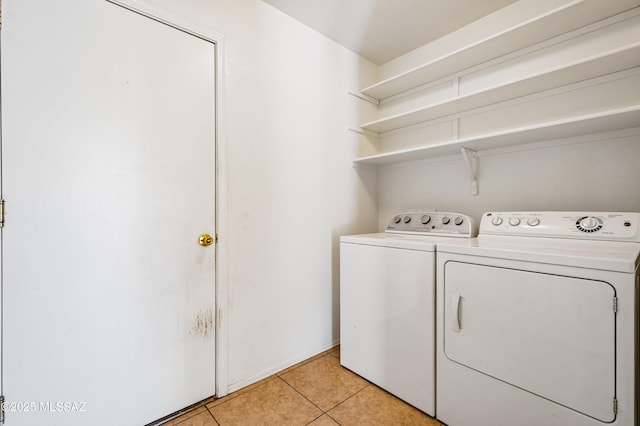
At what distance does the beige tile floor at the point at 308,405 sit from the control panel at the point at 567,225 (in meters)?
1.10

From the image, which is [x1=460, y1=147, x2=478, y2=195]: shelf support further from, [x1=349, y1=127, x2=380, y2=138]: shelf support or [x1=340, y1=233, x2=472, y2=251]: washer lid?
[x1=349, y1=127, x2=380, y2=138]: shelf support

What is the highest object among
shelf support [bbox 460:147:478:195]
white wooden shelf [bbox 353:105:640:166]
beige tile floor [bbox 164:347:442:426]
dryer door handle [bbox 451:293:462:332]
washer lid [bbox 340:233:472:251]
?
white wooden shelf [bbox 353:105:640:166]

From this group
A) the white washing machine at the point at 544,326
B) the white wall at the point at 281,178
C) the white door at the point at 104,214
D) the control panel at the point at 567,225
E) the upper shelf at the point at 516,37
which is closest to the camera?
the white washing machine at the point at 544,326

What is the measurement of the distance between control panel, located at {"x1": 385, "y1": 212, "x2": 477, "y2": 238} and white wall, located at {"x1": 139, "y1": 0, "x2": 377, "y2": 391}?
402 millimetres

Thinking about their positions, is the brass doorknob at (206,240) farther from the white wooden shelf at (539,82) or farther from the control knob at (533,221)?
the control knob at (533,221)

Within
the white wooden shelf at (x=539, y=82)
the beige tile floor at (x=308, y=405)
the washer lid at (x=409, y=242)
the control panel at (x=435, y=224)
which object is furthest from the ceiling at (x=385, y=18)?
the beige tile floor at (x=308, y=405)

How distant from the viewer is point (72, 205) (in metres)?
1.14

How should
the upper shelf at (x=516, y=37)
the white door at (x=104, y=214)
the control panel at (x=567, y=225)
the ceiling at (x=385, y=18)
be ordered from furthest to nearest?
the ceiling at (x=385, y=18), the upper shelf at (x=516, y=37), the control panel at (x=567, y=225), the white door at (x=104, y=214)

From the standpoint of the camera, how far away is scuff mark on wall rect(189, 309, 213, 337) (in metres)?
1.46

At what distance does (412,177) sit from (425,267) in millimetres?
1032

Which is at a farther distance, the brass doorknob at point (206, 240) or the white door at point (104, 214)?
the brass doorknob at point (206, 240)

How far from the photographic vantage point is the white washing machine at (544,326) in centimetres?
92

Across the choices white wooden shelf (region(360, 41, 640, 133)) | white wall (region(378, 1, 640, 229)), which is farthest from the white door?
white wall (region(378, 1, 640, 229))

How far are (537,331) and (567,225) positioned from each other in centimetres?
62
